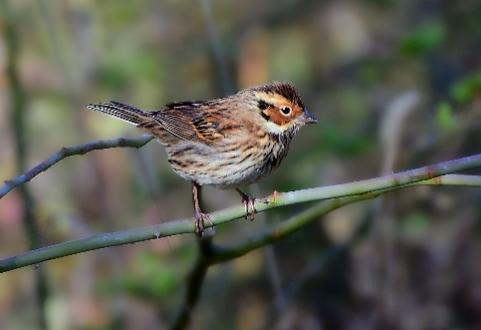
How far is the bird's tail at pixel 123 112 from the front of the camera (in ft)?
14.8

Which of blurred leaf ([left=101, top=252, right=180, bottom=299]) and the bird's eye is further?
blurred leaf ([left=101, top=252, right=180, bottom=299])

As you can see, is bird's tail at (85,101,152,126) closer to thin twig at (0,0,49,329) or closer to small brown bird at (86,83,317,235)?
small brown bird at (86,83,317,235)

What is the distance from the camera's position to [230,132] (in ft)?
14.4

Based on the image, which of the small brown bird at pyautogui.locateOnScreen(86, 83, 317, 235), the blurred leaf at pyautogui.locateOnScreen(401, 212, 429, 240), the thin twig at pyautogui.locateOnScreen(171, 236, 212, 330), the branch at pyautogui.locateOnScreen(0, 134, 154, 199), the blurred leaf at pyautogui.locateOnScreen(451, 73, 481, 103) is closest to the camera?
the branch at pyautogui.locateOnScreen(0, 134, 154, 199)

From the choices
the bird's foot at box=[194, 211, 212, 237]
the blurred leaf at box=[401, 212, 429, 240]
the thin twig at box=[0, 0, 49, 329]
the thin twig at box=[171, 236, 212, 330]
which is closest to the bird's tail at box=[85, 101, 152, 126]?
the thin twig at box=[0, 0, 49, 329]

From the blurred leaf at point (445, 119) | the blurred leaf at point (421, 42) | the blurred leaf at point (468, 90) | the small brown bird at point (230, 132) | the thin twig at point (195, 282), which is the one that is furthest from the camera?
the blurred leaf at point (421, 42)

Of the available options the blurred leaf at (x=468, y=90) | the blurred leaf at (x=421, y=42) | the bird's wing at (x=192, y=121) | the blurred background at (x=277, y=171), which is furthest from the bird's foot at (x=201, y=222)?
the blurred leaf at (x=421, y=42)

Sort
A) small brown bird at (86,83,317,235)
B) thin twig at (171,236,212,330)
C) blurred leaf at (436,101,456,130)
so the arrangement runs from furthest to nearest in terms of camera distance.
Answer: blurred leaf at (436,101,456,130) < small brown bird at (86,83,317,235) < thin twig at (171,236,212,330)

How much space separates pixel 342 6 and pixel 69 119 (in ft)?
8.49

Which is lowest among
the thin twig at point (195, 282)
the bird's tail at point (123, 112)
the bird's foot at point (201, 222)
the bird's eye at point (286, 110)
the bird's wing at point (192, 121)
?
the bird's foot at point (201, 222)

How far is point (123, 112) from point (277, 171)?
2854 mm

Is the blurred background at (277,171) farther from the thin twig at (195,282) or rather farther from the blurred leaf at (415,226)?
the thin twig at (195,282)

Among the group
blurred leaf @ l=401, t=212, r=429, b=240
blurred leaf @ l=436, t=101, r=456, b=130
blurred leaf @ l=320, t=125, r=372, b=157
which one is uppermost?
blurred leaf @ l=320, t=125, r=372, b=157

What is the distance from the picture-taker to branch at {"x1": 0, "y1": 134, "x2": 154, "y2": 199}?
312 cm
